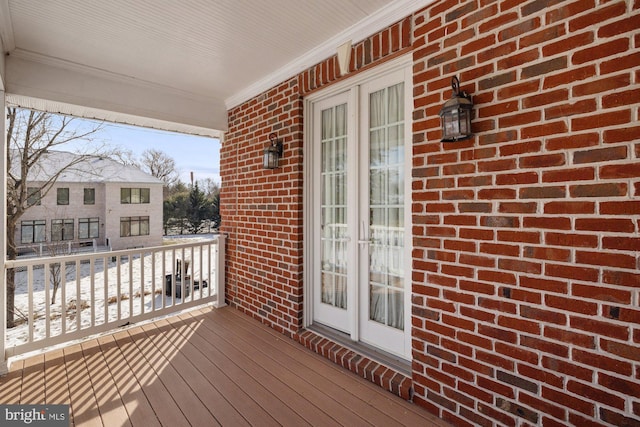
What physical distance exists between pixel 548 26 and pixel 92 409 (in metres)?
3.40

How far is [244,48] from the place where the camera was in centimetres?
256

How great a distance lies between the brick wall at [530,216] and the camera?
123cm

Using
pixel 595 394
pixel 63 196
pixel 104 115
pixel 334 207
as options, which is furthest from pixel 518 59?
pixel 63 196

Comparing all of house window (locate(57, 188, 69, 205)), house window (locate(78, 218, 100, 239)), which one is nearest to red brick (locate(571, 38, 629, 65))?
house window (locate(57, 188, 69, 205))

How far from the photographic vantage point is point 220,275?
153 inches

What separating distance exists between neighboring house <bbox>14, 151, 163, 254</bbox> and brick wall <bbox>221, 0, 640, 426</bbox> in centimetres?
1293

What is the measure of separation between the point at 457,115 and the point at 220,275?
3.33 m

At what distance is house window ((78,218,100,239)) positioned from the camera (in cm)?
1342

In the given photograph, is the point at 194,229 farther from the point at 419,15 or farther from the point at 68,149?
the point at 419,15

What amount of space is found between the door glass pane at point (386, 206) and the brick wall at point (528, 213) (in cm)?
31

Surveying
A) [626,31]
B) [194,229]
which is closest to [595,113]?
[626,31]

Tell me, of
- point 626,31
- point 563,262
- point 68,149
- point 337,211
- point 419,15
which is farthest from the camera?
point 68,149

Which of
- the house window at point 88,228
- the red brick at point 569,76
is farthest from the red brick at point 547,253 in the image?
the house window at point 88,228

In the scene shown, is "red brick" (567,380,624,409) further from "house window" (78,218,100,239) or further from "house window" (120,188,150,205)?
"house window" (120,188,150,205)
